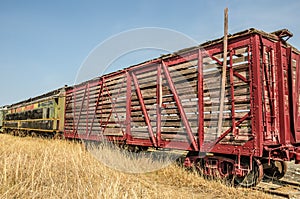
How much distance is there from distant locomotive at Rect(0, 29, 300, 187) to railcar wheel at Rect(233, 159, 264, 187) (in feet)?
0.07

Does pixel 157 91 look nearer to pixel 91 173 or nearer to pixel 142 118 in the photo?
pixel 142 118

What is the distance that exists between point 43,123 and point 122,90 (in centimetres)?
891

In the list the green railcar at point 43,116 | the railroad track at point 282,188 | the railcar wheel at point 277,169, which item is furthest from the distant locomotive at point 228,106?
the green railcar at point 43,116

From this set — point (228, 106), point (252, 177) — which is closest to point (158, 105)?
point (228, 106)

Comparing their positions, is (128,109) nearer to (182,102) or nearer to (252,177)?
(182,102)

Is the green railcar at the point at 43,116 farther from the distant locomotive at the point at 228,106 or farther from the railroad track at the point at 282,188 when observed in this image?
the railroad track at the point at 282,188

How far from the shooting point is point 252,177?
6.17 m

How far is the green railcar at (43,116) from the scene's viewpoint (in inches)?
592

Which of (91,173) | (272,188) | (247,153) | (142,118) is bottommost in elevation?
(272,188)

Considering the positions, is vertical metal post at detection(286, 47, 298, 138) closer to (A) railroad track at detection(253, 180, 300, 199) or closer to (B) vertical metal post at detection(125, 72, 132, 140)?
(A) railroad track at detection(253, 180, 300, 199)

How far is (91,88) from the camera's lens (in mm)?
11984

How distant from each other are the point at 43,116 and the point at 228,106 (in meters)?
13.4

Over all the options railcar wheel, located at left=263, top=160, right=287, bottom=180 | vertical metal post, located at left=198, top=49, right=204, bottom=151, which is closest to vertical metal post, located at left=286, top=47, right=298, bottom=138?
railcar wheel, located at left=263, top=160, right=287, bottom=180

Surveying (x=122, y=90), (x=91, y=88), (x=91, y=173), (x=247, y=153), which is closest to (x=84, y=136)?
(x=91, y=88)
